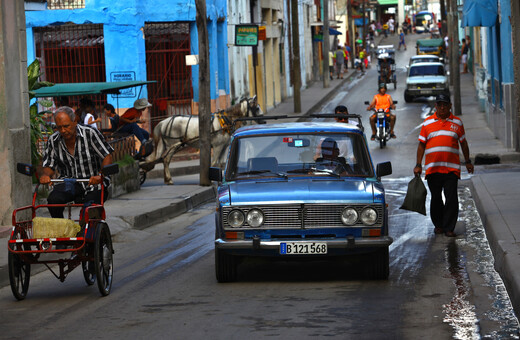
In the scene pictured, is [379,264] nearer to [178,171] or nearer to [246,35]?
[178,171]

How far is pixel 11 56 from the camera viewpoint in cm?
1512

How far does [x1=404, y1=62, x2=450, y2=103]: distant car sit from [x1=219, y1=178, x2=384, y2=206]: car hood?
3619 centimetres

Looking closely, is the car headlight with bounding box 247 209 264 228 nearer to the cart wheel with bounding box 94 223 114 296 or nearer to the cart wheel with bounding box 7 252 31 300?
the cart wheel with bounding box 94 223 114 296

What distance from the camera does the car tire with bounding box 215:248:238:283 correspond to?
10.3m

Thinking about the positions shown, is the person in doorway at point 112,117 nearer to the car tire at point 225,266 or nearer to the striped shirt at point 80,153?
the striped shirt at point 80,153

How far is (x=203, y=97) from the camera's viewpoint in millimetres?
23109

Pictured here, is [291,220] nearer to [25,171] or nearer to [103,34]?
[25,171]

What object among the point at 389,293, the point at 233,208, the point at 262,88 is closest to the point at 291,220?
the point at 233,208

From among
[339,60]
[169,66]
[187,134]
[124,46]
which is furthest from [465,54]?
[187,134]

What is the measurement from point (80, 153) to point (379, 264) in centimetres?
313

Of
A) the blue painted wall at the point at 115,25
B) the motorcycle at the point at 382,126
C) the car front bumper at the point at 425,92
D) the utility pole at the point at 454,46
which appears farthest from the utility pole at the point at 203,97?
the car front bumper at the point at 425,92

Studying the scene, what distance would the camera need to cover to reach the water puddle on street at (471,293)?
7.82 m

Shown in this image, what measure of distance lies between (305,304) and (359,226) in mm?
1269

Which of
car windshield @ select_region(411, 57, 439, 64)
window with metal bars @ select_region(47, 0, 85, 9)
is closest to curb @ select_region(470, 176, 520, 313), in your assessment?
window with metal bars @ select_region(47, 0, 85, 9)
